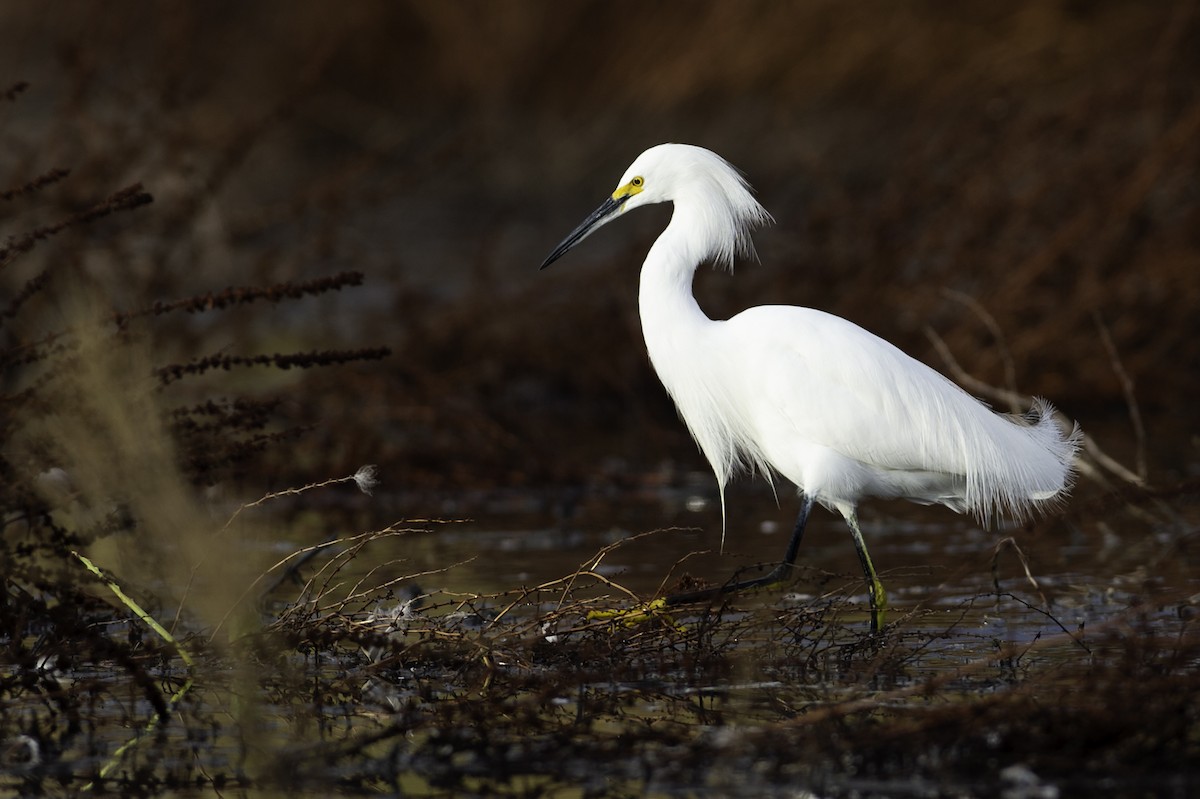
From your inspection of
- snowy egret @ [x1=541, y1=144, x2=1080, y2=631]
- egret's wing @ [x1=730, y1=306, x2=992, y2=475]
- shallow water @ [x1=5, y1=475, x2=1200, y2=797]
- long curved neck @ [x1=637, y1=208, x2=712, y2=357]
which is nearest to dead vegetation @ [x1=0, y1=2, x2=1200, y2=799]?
shallow water @ [x1=5, y1=475, x2=1200, y2=797]

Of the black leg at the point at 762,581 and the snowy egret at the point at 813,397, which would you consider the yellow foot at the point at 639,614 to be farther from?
the snowy egret at the point at 813,397

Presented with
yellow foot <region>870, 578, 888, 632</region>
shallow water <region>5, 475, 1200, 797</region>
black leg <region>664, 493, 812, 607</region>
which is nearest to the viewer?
shallow water <region>5, 475, 1200, 797</region>

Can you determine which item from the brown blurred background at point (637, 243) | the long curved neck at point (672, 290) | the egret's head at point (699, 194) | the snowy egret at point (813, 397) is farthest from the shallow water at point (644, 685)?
the brown blurred background at point (637, 243)

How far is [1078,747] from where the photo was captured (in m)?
3.14

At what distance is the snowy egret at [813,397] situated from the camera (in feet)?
16.3

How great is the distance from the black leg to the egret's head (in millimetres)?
904

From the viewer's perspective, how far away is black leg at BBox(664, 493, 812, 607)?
4.52 meters

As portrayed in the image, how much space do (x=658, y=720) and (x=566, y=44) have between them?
13122 millimetres

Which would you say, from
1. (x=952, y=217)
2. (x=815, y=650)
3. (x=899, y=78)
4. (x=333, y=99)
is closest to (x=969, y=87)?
(x=952, y=217)

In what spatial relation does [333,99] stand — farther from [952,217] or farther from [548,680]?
[548,680]

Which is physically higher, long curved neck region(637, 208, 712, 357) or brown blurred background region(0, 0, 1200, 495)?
brown blurred background region(0, 0, 1200, 495)

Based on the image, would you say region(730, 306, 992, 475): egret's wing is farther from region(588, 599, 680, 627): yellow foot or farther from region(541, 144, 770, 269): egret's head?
region(588, 599, 680, 627): yellow foot

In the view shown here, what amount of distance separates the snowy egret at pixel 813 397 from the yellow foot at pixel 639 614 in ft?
1.54

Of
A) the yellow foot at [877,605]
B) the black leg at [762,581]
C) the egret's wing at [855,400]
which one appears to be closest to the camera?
the black leg at [762,581]
